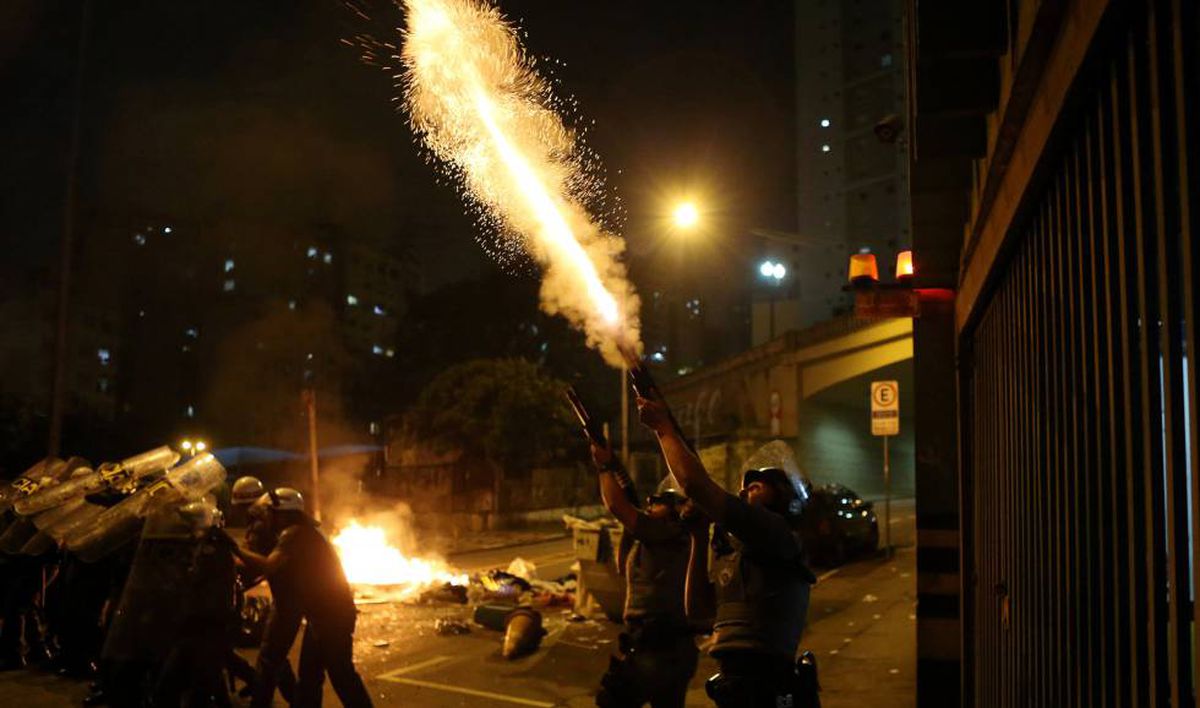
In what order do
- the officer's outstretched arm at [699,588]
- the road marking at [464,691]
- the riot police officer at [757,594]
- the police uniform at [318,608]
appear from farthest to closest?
the road marking at [464,691], the police uniform at [318,608], the officer's outstretched arm at [699,588], the riot police officer at [757,594]

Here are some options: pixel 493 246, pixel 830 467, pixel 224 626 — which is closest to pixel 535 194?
pixel 493 246

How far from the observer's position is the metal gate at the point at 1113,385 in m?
2.02

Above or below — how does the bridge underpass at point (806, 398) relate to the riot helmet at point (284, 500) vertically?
above

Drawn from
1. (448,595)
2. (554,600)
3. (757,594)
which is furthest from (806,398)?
(757,594)

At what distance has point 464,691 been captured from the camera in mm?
8469

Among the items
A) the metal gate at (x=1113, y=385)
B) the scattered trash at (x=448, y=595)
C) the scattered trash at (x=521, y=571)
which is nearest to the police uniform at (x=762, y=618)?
the metal gate at (x=1113, y=385)

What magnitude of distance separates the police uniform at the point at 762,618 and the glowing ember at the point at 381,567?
10487 millimetres

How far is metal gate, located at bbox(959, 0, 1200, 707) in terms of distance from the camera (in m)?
2.02

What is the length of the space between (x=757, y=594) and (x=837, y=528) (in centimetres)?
1374

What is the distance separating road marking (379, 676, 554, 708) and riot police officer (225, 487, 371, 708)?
6.87ft

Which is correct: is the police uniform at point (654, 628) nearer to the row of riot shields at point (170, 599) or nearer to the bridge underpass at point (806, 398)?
the row of riot shields at point (170, 599)

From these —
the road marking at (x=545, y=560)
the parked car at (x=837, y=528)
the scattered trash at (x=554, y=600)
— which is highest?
the parked car at (x=837, y=528)

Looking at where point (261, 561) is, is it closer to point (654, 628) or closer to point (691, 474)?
point (654, 628)

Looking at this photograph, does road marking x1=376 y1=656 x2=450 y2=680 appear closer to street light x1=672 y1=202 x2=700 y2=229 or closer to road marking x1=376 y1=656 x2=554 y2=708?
road marking x1=376 y1=656 x2=554 y2=708
